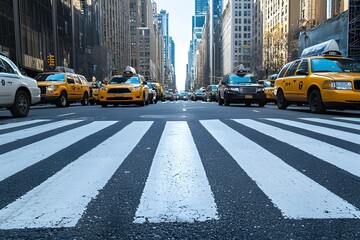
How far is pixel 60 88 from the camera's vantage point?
17641mm

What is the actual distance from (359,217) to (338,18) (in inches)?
1360

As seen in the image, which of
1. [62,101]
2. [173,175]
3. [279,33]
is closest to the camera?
[173,175]

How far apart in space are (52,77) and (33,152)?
14793 mm

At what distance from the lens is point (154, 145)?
4.89 m

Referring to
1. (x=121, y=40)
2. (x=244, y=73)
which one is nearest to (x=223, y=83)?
(x=244, y=73)

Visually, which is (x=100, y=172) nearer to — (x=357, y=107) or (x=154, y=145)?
(x=154, y=145)

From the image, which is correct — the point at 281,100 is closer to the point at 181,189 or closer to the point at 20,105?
the point at 20,105

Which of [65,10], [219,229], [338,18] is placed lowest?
[219,229]

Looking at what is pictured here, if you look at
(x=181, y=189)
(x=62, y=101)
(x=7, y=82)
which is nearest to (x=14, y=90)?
(x=7, y=82)

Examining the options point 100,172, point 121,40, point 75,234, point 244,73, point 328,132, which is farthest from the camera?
point 121,40

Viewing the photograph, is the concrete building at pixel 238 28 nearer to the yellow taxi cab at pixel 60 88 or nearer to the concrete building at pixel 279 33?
the concrete building at pixel 279 33

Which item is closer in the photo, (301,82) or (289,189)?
(289,189)

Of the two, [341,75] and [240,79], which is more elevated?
[240,79]

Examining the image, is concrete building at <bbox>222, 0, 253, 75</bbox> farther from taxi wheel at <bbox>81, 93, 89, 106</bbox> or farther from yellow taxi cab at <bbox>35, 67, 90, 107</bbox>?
yellow taxi cab at <bbox>35, 67, 90, 107</bbox>
